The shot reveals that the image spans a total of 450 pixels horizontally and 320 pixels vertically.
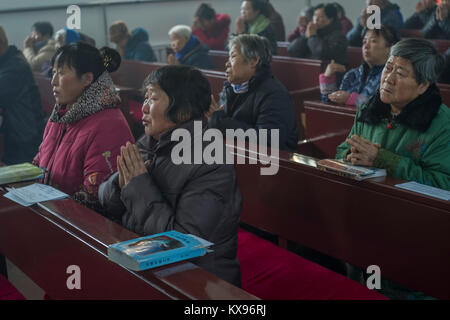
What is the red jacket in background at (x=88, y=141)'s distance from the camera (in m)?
2.46

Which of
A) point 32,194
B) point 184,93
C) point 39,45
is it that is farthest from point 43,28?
point 184,93

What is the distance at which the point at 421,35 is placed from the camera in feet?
22.5

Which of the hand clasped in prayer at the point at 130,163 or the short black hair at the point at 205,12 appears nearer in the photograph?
the hand clasped in prayer at the point at 130,163

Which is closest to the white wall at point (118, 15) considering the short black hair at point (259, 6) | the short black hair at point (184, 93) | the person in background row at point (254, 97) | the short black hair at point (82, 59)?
the short black hair at point (259, 6)

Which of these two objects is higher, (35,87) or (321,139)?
(35,87)

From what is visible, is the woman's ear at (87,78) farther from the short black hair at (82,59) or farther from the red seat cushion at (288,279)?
the red seat cushion at (288,279)

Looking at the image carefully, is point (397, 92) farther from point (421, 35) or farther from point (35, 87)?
point (421, 35)

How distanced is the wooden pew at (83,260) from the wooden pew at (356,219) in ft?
2.99

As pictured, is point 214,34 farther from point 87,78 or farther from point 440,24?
point 87,78

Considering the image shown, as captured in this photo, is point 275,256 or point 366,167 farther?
point 275,256
